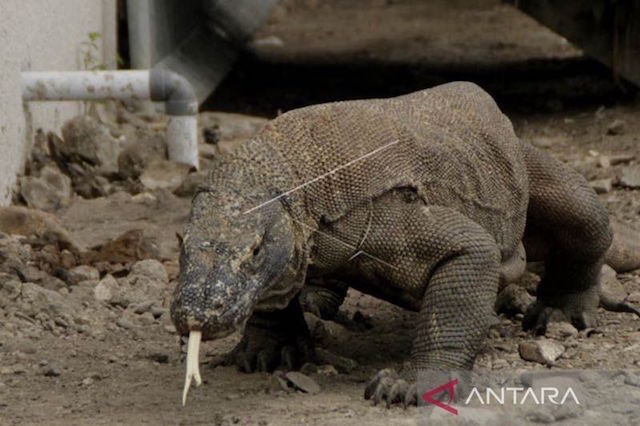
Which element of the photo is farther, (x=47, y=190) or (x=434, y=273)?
(x=47, y=190)

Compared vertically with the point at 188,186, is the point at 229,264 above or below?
above

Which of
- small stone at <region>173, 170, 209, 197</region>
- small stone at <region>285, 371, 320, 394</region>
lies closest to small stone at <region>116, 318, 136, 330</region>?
small stone at <region>285, 371, 320, 394</region>

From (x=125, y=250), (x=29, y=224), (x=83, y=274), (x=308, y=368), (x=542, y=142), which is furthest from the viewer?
(x=542, y=142)

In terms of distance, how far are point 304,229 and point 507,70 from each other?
28.7ft

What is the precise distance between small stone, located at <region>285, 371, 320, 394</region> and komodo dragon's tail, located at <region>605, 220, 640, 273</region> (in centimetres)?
213

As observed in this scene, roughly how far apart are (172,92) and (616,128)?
130 inches

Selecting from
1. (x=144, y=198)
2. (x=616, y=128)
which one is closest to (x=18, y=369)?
(x=144, y=198)

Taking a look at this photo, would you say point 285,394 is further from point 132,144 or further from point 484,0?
point 484,0

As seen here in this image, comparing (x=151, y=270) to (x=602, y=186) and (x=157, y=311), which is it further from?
(x=602, y=186)

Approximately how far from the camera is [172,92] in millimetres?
8273

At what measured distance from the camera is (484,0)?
58.5 feet

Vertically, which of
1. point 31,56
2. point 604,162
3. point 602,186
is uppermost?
point 31,56

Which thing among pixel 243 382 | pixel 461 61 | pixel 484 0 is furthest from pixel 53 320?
pixel 484 0

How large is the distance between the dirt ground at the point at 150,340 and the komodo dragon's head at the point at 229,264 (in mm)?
382
